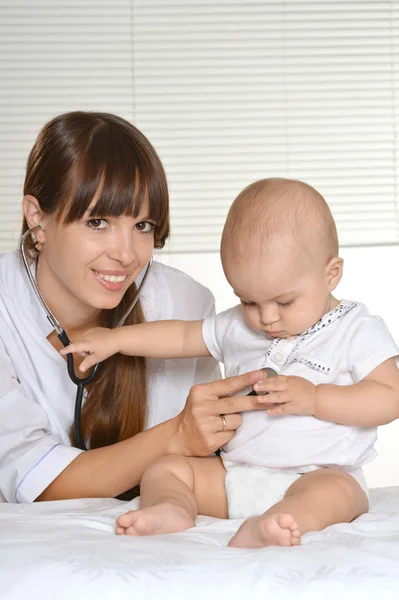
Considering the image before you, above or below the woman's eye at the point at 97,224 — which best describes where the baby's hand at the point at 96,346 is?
below

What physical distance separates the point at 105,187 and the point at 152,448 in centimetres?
52

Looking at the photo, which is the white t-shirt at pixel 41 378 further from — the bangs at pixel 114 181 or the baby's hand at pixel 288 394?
the baby's hand at pixel 288 394

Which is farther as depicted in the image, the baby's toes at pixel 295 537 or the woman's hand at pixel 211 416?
the woman's hand at pixel 211 416

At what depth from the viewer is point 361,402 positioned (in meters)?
1.49

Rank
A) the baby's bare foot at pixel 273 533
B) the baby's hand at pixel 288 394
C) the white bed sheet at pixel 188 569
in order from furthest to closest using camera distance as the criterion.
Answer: the baby's hand at pixel 288 394 < the baby's bare foot at pixel 273 533 < the white bed sheet at pixel 188 569

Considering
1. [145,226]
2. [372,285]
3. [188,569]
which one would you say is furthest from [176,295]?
[372,285]

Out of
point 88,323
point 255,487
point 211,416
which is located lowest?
point 255,487

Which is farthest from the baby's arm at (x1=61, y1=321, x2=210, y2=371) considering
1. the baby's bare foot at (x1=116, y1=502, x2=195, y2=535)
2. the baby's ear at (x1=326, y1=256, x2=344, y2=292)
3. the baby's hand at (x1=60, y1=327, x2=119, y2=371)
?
the baby's bare foot at (x1=116, y1=502, x2=195, y2=535)

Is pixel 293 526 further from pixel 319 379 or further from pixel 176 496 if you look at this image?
pixel 319 379

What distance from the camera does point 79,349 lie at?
1.73 metres

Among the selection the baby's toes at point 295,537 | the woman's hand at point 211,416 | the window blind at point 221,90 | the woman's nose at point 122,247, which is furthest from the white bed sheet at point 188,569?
the window blind at point 221,90

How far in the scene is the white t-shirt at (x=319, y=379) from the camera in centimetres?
154

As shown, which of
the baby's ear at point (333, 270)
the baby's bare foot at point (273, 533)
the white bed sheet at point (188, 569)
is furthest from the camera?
the baby's ear at point (333, 270)

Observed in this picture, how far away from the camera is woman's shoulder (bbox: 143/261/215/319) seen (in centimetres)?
210
